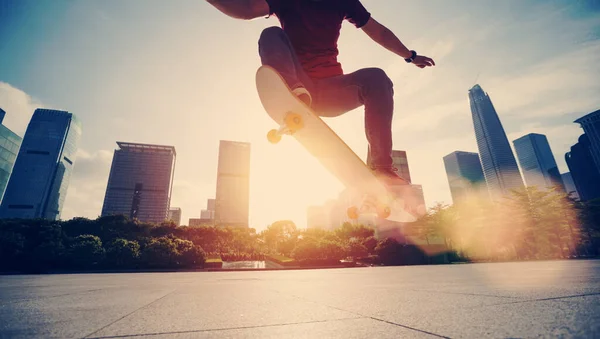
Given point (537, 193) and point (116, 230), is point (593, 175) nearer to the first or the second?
point (537, 193)

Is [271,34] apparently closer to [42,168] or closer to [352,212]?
[352,212]

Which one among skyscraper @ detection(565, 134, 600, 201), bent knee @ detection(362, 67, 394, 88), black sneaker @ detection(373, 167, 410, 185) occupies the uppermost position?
skyscraper @ detection(565, 134, 600, 201)

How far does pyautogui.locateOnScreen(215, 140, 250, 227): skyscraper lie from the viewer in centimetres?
15071

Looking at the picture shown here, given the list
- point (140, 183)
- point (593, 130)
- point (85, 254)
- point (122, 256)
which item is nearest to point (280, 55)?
point (122, 256)

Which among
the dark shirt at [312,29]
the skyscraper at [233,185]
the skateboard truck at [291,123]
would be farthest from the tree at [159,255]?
the skyscraper at [233,185]

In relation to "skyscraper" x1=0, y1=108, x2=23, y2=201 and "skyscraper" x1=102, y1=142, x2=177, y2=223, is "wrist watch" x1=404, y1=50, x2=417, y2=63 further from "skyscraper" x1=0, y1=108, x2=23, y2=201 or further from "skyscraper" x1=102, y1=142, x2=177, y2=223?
"skyscraper" x1=0, y1=108, x2=23, y2=201

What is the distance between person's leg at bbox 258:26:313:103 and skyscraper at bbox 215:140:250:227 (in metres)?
154

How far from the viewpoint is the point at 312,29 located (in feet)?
9.29

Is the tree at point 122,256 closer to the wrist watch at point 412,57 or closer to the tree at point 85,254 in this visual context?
the tree at point 85,254

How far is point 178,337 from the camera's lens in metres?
1.02

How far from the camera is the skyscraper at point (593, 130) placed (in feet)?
258

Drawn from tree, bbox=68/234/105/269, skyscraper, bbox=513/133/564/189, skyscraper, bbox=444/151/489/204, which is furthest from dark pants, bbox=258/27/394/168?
skyscraper, bbox=513/133/564/189

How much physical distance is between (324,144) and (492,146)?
604ft

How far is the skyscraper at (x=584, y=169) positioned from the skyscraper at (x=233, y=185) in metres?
142
